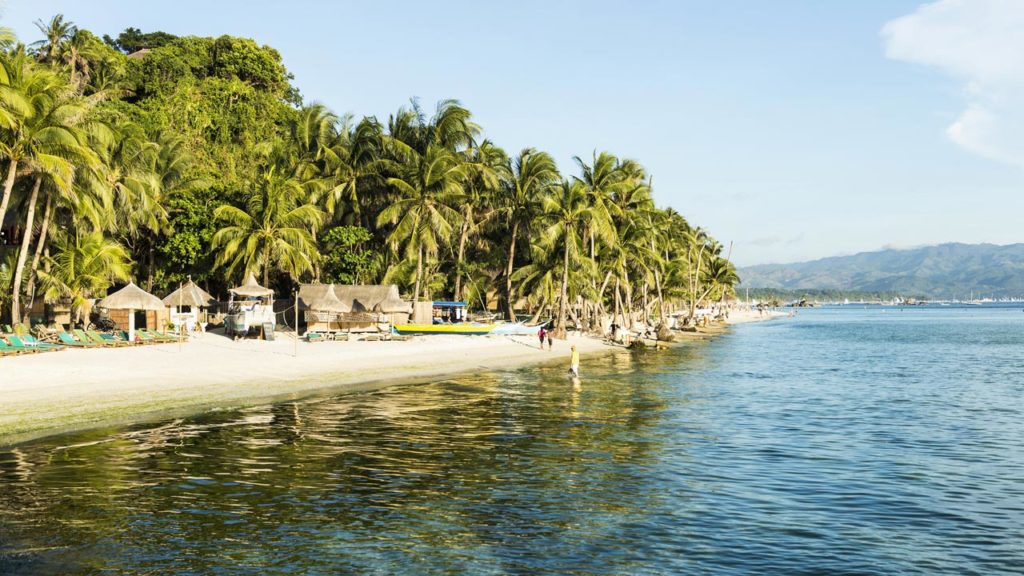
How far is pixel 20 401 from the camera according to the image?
19938 millimetres

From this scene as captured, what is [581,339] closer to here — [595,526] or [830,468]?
[830,468]

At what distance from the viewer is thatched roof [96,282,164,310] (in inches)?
1442

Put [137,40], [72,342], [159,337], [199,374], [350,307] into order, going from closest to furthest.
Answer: [199,374]
[72,342]
[159,337]
[350,307]
[137,40]

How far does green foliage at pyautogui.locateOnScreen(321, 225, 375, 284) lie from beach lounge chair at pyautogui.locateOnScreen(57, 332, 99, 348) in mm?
23413

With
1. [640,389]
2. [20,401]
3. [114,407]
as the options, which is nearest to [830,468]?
[640,389]

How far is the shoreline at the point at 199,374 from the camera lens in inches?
785

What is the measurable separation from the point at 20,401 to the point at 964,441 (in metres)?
23.7

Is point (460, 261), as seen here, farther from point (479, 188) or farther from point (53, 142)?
point (53, 142)

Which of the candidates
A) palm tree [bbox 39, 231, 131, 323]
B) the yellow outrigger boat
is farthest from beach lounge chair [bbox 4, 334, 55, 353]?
the yellow outrigger boat

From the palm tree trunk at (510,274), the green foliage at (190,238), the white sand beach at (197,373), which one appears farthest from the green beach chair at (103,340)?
the palm tree trunk at (510,274)

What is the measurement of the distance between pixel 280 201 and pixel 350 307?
8436 millimetres

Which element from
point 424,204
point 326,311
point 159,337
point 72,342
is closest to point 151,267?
point 326,311

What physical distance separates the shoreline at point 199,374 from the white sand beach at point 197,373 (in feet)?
0.09

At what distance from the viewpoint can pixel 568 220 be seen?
53.5 m
